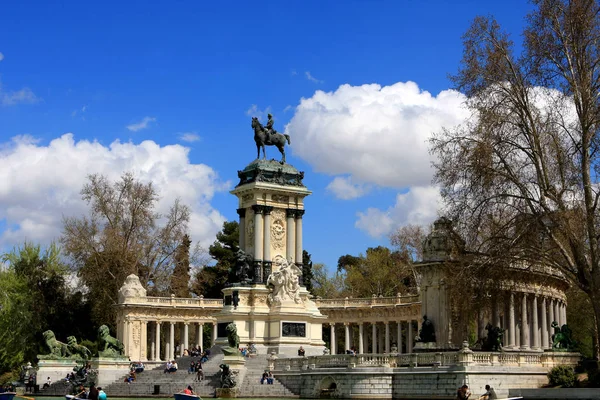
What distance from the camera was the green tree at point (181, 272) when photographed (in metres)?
75.3

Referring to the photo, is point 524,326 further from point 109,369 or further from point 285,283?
point 109,369

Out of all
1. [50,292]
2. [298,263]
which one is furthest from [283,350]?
[50,292]

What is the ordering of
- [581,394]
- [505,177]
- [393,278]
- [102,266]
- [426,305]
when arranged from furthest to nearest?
[393,278]
[102,266]
[426,305]
[505,177]
[581,394]

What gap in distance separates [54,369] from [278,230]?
15.9m

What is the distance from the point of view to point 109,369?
175 feet

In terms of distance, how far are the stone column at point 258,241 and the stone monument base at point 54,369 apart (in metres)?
12.6

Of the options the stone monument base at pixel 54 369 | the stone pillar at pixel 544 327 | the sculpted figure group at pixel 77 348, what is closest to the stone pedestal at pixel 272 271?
the sculpted figure group at pixel 77 348

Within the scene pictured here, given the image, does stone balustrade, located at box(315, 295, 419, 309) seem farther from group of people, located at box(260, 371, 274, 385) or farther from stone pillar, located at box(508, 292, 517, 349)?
group of people, located at box(260, 371, 274, 385)

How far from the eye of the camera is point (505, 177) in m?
38.9

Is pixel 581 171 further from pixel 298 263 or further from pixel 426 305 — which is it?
pixel 298 263

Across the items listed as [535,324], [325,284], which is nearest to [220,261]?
[325,284]

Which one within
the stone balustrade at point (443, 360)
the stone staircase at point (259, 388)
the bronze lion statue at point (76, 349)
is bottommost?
the stone staircase at point (259, 388)

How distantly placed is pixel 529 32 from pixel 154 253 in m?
41.9

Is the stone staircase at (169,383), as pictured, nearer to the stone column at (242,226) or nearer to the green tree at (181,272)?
the stone column at (242,226)
